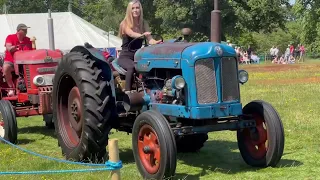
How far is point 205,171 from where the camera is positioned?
21.8ft

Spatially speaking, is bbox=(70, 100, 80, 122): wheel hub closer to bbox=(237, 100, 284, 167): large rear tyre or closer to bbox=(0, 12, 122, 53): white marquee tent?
bbox=(237, 100, 284, 167): large rear tyre

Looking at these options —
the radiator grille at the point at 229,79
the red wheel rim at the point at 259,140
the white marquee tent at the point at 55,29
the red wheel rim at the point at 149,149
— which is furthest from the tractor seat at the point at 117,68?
the white marquee tent at the point at 55,29

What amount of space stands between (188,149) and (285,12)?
3964 cm

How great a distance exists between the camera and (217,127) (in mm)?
6320

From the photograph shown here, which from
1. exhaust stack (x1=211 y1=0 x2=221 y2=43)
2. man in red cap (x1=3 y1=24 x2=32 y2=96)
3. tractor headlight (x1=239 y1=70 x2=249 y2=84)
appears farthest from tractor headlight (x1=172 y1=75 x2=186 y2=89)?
man in red cap (x1=3 y1=24 x2=32 y2=96)

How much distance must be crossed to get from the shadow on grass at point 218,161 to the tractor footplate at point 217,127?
53 cm

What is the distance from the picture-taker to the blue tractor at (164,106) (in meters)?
6.20

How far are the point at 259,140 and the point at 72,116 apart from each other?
257cm

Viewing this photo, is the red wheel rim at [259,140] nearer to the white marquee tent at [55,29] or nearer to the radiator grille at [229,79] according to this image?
the radiator grille at [229,79]

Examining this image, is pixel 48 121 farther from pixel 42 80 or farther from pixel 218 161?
pixel 218 161

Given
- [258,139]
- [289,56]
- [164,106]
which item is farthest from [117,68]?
[289,56]

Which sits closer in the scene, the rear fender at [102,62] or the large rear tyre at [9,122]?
the rear fender at [102,62]

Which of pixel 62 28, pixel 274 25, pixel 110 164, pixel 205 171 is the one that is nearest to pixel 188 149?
pixel 205 171

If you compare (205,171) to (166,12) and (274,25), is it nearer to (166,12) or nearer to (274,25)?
(166,12)
